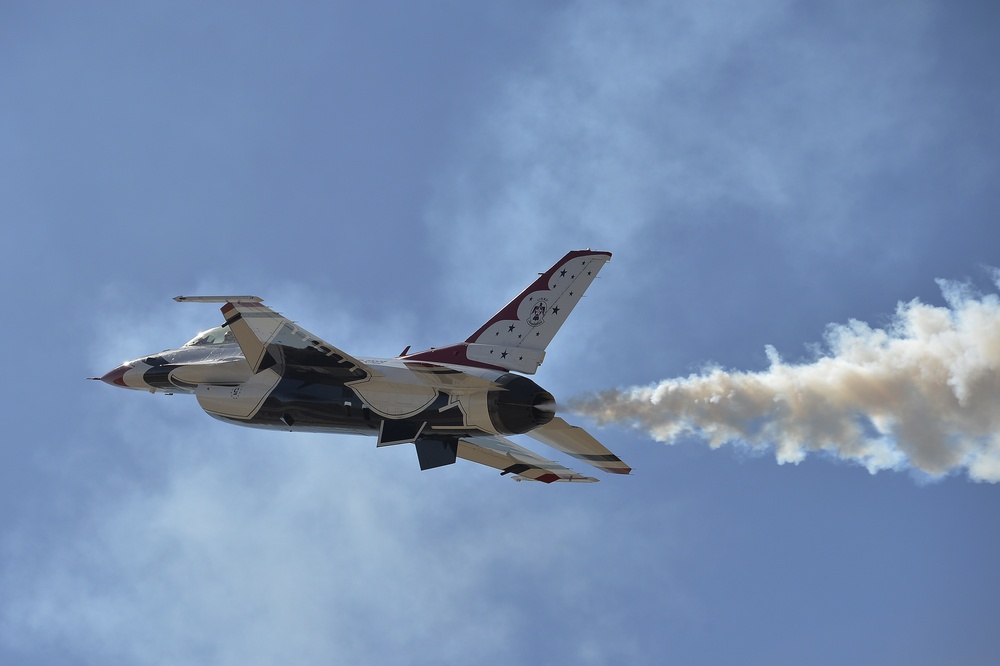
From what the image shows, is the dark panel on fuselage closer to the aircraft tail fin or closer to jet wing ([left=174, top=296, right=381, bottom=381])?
jet wing ([left=174, top=296, right=381, bottom=381])

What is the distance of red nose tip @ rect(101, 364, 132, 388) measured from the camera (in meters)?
34.1

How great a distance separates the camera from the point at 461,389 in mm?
28062

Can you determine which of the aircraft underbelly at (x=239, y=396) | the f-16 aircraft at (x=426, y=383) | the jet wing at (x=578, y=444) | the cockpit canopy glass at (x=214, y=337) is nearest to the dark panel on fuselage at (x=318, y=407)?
the f-16 aircraft at (x=426, y=383)

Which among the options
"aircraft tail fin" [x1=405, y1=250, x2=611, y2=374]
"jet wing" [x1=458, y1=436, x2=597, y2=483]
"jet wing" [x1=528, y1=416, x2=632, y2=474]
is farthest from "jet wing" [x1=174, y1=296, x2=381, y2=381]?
"jet wing" [x1=458, y1=436, x2=597, y2=483]

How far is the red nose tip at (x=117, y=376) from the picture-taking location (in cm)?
3412

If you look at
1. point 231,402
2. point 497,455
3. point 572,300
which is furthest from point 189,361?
point 572,300

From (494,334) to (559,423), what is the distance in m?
2.63

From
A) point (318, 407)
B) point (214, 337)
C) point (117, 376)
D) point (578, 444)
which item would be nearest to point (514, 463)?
point (578, 444)

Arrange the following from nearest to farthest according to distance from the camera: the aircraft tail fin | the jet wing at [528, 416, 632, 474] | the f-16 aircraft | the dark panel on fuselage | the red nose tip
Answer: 1. the f-16 aircraft
2. the aircraft tail fin
3. the jet wing at [528, 416, 632, 474]
4. the dark panel on fuselage
5. the red nose tip

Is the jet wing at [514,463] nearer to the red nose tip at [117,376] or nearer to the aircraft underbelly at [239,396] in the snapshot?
the aircraft underbelly at [239,396]

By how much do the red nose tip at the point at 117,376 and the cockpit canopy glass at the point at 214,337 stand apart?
7.83 ft

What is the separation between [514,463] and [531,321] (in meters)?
5.28

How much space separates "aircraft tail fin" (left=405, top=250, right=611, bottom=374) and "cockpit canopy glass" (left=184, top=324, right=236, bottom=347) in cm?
627

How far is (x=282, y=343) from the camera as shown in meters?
29.2
